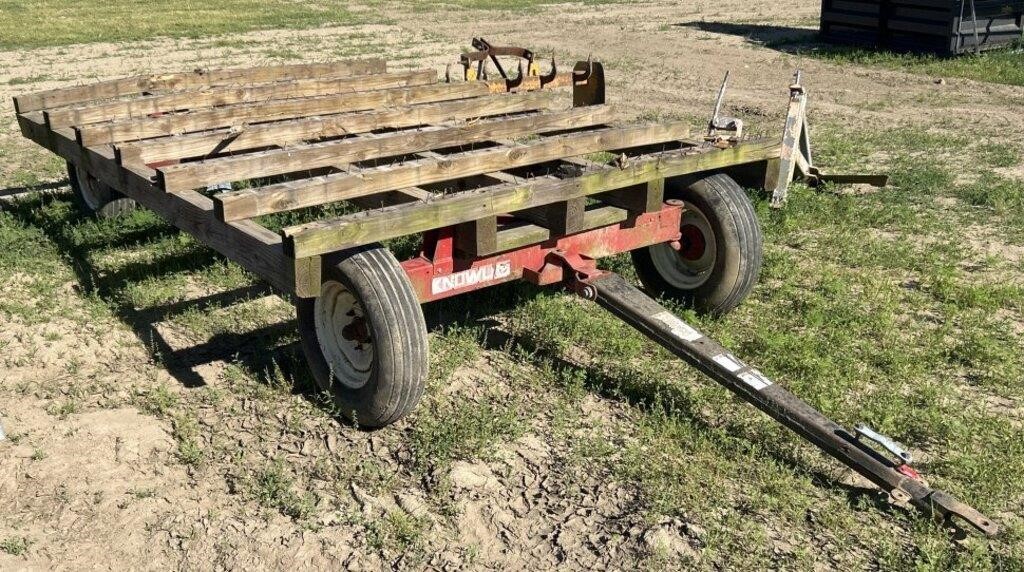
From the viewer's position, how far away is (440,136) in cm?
548

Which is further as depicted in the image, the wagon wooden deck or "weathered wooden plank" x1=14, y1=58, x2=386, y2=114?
"weathered wooden plank" x1=14, y1=58, x2=386, y2=114

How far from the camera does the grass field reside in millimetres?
3949

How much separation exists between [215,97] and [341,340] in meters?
2.63

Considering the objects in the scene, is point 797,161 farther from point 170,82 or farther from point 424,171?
point 170,82

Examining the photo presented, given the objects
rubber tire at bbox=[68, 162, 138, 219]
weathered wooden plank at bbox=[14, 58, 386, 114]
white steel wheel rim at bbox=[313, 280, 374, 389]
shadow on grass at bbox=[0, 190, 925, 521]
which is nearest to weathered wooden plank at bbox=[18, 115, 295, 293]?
white steel wheel rim at bbox=[313, 280, 374, 389]

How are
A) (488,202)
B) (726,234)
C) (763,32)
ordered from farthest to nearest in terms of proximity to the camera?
1. (763,32)
2. (726,234)
3. (488,202)

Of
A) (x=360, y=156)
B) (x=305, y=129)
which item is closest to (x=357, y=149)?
(x=360, y=156)

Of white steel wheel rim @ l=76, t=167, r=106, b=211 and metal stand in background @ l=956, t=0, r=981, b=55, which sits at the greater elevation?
metal stand in background @ l=956, t=0, r=981, b=55

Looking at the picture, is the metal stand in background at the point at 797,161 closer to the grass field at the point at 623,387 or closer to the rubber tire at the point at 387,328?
the grass field at the point at 623,387

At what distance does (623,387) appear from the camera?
4.98 meters

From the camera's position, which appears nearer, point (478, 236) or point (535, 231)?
point (478, 236)

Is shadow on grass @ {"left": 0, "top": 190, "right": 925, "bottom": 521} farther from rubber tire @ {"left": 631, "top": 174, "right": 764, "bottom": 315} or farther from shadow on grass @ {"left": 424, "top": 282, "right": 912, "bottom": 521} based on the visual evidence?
rubber tire @ {"left": 631, "top": 174, "right": 764, "bottom": 315}

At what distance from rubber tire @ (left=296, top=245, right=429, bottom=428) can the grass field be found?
0.73 ft

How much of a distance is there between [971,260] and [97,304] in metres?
5.49
